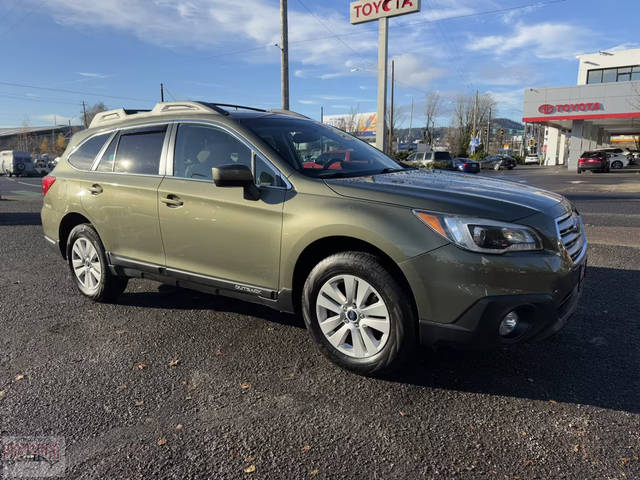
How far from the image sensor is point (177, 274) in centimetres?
395

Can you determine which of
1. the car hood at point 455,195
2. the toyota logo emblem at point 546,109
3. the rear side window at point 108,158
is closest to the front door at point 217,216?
the car hood at point 455,195

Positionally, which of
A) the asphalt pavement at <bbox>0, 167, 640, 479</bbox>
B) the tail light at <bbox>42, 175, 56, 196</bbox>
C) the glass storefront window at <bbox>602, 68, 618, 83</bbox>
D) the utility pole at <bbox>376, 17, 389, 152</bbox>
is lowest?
the asphalt pavement at <bbox>0, 167, 640, 479</bbox>

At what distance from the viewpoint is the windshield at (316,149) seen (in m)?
3.58

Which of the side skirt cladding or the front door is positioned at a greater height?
the front door

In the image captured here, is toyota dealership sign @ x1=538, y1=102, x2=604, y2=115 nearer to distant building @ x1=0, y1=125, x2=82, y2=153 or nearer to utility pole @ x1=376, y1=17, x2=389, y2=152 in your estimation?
utility pole @ x1=376, y1=17, x2=389, y2=152

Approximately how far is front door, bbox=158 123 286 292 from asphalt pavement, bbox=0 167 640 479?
2.03 ft

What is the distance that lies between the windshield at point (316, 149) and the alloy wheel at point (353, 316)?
2.81ft

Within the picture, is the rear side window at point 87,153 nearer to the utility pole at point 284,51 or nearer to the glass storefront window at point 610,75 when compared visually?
the utility pole at point 284,51

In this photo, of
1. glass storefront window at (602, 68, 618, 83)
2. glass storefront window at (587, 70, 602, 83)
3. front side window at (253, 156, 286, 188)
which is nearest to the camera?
front side window at (253, 156, 286, 188)

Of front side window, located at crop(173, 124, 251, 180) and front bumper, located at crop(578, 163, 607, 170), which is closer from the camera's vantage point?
front side window, located at crop(173, 124, 251, 180)

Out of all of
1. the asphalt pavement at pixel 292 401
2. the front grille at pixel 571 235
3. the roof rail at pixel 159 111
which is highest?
the roof rail at pixel 159 111

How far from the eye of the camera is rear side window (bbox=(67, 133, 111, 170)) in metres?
4.77

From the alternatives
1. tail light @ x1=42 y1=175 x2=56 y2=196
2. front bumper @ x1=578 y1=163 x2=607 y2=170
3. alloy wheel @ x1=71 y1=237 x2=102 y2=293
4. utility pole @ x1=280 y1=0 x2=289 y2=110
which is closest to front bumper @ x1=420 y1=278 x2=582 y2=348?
alloy wheel @ x1=71 y1=237 x2=102 y2=293

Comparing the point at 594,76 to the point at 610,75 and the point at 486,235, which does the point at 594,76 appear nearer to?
the point at 610,75
